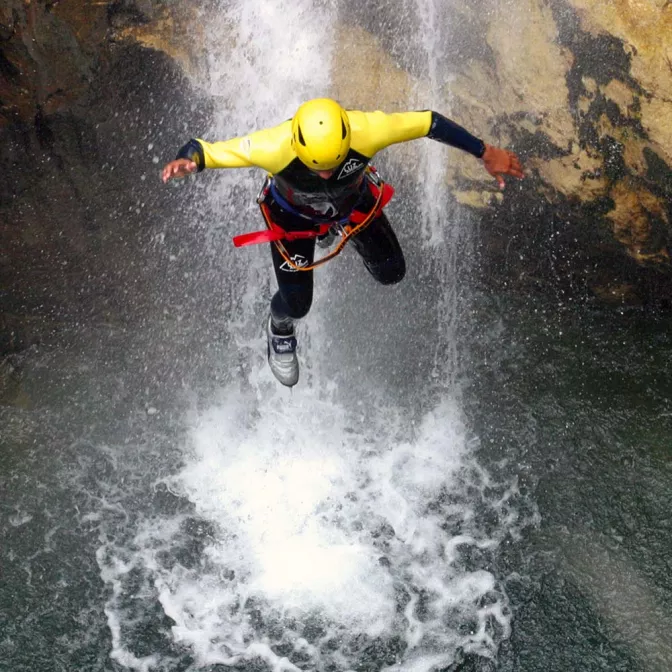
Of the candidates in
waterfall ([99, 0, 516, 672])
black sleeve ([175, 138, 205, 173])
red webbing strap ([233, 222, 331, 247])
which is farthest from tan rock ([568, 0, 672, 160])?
black sleeve ([175, 138, 205, 173])

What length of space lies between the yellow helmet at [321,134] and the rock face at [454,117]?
2.57 metres

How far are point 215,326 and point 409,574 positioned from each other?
3079 millimetres

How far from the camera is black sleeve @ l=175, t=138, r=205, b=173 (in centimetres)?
435

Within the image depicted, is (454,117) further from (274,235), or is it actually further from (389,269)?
(274,235)

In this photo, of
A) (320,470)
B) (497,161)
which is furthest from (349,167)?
(320,470)

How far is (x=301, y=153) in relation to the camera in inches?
172

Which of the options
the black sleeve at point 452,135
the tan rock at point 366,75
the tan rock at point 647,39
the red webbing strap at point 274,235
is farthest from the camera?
the tan rock at point 366,75

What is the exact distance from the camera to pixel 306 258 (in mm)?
5090

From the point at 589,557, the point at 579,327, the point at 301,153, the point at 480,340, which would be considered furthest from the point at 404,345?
the point at 301,153

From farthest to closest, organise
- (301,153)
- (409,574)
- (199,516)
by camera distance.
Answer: (199,516), (409,574), (301,153)

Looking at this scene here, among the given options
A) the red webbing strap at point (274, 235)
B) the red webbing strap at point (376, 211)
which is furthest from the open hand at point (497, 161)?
the red webbing strap at point (274, 235)

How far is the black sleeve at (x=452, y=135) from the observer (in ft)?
15.2

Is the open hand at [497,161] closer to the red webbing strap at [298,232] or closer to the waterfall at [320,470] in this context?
the red webbing strap at [298,232]

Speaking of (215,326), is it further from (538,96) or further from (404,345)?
(538,96)
